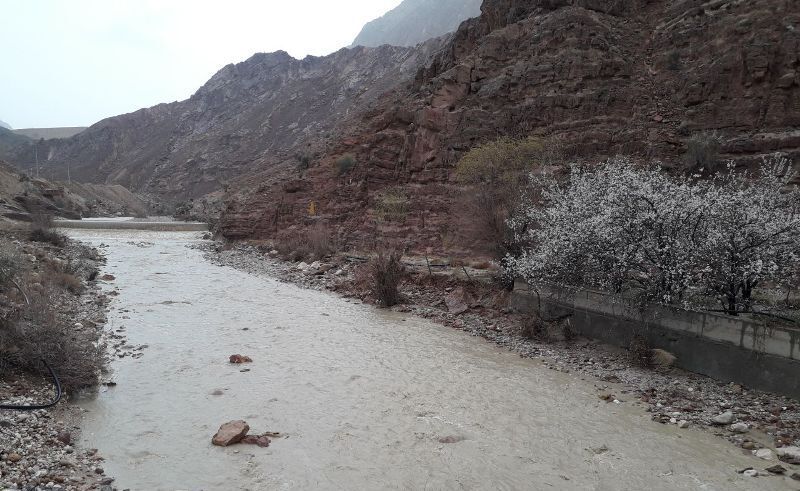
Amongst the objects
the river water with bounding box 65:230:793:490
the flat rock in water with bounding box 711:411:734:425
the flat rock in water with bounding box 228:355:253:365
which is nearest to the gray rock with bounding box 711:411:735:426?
the flat rock in water with bounding box 711:411:734:425

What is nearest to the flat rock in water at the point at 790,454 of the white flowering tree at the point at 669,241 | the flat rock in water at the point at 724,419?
the flat rock in water at the point at 724,419

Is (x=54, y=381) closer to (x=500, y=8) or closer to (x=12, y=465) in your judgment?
(x=12, y=465)

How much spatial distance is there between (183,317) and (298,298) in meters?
4.50

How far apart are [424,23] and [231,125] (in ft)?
298

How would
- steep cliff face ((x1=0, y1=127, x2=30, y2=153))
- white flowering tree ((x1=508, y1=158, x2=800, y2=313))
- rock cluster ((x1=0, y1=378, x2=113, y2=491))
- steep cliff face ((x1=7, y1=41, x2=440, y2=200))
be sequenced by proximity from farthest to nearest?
steep cliff face ((x1=0, y1=127, x2=30, y2=153))
steep cliff face ((x1=7, y1=41, x2=440, y2=200))
white flowering tree ((x1=508, y1=158, x2=800, y2=313))
rock cluster ((x1=0, y1=378, x2=113, y2=491))

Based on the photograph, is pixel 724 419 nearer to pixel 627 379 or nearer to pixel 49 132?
pixel 627 379

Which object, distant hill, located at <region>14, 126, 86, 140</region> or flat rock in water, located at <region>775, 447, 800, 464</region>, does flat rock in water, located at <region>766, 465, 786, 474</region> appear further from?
distant hill, located at <region>14, 126, 86, 140</region>

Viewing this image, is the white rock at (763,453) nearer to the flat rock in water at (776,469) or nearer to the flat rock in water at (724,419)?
the flat rock in water at (776,469)

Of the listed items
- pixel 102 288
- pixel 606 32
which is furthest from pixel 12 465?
A: pixel 606 32

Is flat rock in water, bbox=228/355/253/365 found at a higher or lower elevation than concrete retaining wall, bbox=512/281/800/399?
lower

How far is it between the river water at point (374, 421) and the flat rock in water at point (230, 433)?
11 centimetres

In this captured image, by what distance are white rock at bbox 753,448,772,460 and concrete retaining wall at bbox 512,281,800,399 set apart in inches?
69.1

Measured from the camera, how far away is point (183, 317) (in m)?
14.3

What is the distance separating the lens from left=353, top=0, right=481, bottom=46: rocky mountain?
470 feet
